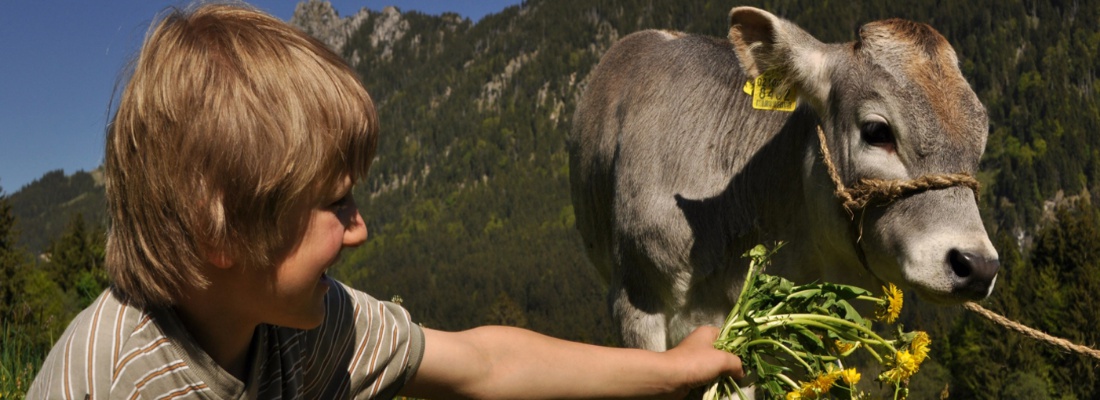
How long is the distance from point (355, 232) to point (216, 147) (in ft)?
1.36

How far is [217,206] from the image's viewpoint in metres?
1.89

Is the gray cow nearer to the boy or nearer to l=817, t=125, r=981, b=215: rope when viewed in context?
l=817, t=125, r=981, b=215: rope

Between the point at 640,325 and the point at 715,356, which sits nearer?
the point at 715,356

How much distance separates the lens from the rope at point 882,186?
326 cm

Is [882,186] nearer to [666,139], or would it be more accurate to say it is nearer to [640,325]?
[666,139]

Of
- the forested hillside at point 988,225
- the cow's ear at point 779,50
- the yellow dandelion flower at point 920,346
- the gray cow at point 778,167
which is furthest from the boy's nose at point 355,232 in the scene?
the forested hillside at point 988,225

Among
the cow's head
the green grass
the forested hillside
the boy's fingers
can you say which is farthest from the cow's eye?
the forested hillside

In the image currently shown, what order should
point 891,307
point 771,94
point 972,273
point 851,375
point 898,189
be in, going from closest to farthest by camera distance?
point 851,375 → point 891,307 → point 972,273 → point 898,189 → point 771,94

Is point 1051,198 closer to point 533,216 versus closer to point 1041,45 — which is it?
point 1041,45

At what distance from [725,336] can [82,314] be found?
1.79 metres

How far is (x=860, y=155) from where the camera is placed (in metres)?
3.56

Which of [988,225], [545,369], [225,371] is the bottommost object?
[988,225]

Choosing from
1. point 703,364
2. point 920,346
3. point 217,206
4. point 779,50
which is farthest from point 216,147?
point 779,50

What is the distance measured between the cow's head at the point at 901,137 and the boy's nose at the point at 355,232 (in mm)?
2011
